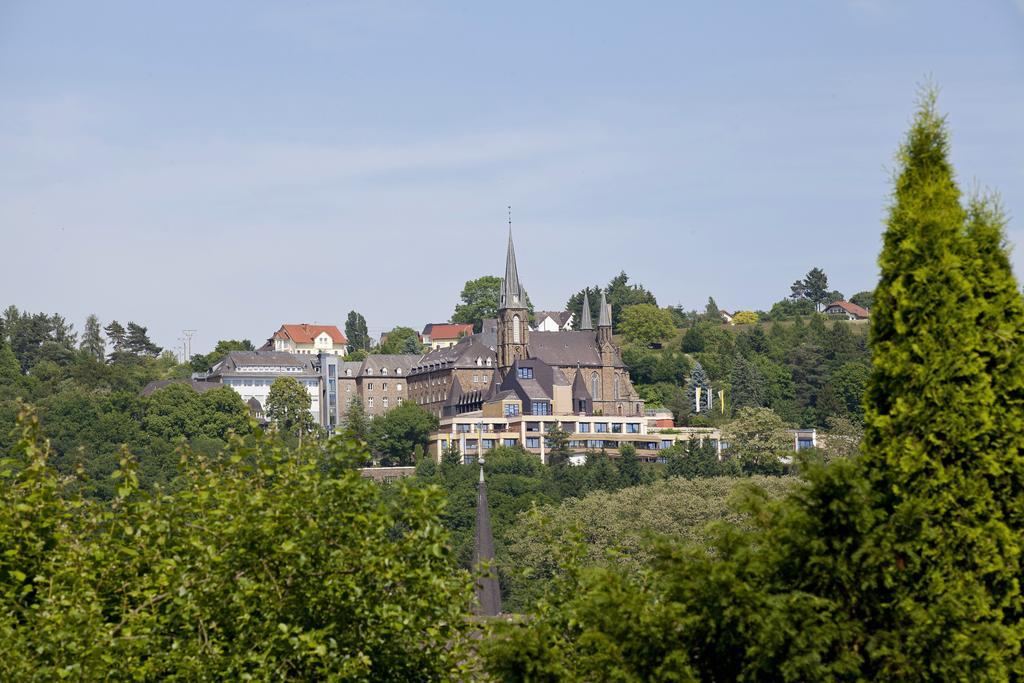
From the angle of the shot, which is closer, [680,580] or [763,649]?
[763,649]

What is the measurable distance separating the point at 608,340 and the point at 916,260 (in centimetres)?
15217

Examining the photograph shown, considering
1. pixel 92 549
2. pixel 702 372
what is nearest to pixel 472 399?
pixel 702 372

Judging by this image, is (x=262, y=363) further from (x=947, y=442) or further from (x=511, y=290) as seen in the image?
(x=947, y=442)

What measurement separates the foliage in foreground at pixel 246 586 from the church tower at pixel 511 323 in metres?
143

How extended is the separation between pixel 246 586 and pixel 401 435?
139160 millimetres

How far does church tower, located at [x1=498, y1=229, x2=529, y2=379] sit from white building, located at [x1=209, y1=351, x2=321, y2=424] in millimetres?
24477

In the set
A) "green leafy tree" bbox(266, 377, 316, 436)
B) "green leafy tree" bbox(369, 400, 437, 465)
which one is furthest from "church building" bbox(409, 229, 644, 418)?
"green leafy tree" bbox(266, 377, 316, 436)

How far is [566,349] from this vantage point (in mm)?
167750

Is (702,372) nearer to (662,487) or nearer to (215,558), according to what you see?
(662,487)

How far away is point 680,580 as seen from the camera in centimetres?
1717

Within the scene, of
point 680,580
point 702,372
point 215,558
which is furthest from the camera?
point 702,372

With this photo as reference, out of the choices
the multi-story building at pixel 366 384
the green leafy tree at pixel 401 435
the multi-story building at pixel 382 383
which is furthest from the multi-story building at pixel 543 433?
the multi-story building at pixel 366 384

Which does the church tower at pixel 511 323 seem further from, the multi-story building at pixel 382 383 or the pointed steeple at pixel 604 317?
the multi-story building at pixel 382 383

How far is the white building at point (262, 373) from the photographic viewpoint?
182750mm
